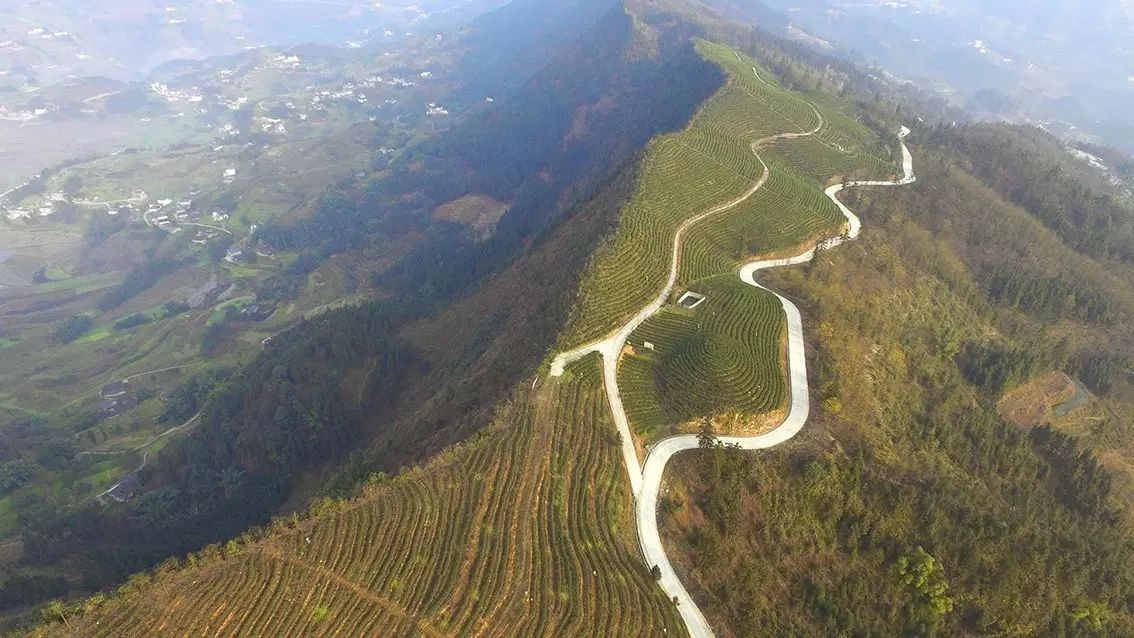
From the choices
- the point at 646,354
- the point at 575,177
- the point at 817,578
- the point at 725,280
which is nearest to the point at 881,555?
the point at 817,578

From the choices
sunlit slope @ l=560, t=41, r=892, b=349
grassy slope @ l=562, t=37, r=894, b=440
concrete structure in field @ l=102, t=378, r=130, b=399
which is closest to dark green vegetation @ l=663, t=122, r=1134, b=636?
grassy slope @ l=562, t=37, r=894, b=440

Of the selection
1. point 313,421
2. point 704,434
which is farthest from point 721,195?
point 313,421

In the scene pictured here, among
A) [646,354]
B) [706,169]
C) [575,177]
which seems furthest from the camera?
[575,177]

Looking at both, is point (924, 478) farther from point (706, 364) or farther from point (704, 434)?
point (706, 364)

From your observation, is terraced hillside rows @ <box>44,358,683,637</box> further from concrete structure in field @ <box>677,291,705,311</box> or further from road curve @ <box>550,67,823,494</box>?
concrete structure in field @ <box>677,291,705,311</box>

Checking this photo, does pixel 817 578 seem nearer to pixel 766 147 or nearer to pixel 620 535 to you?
pixel 620 535

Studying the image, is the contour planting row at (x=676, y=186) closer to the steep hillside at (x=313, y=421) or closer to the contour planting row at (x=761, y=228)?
the contour planting row at (x=761, y=228)
